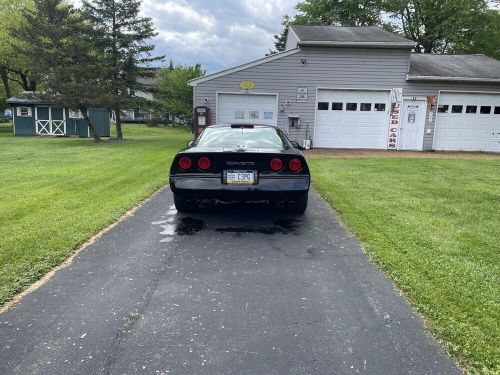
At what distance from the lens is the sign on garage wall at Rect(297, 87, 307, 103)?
51.1 feet

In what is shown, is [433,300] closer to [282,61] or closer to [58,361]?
[58,361]

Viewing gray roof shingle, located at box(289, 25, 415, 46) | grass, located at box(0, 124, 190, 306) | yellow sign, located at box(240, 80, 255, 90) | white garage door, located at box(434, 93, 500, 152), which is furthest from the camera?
white garage door, located at box(434, 93, 500, 152)

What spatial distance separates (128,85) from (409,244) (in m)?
18.0

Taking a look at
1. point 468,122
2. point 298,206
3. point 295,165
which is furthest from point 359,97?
point 295,165

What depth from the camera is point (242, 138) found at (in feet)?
18.4

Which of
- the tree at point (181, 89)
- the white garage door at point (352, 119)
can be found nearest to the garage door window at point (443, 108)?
the white garage door at point (352, 119)

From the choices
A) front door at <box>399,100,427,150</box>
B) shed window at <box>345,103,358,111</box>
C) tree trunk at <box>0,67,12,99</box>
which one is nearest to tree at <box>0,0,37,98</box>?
tree trunk at <box>0,67,12,99</box>

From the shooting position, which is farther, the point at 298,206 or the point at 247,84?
the point at 247,84

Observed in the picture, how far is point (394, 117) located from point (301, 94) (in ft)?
12.0

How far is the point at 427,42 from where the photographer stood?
32.9 metres

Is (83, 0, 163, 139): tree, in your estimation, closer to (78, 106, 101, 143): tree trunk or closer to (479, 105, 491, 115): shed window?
(78, 106, 101, 143): tree trunk

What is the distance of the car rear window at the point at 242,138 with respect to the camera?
541cm

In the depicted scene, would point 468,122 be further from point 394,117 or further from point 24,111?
point 24,111

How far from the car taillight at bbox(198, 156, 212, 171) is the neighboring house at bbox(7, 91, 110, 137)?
2079 cm
